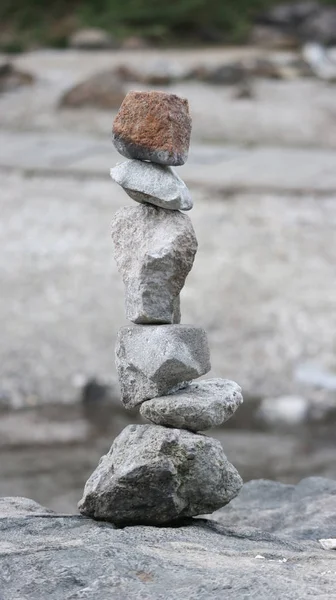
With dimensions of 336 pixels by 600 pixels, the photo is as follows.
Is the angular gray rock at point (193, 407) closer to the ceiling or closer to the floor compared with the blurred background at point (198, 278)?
closer to the floor

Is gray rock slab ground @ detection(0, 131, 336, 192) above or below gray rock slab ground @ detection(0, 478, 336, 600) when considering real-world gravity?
above

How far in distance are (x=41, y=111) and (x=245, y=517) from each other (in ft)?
38.9

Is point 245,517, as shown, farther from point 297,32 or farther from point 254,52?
point 297,32

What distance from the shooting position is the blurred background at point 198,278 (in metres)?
7.48

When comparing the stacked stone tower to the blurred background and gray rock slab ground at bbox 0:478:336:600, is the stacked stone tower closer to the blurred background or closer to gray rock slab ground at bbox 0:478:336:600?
gray rock slab ground at bbox 0:478:336:600

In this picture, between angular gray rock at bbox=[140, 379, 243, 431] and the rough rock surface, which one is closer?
angular gray rock at bbox=[140, 379, 243, 431]

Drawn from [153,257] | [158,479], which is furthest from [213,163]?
[158,479]

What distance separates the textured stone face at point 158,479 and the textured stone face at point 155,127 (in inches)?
38.8

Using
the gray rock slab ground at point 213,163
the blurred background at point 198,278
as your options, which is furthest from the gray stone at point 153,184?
the gray rock slab ground at point 213,163

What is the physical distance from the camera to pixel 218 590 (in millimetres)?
3076

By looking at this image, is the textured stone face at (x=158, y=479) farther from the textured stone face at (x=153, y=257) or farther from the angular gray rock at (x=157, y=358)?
the textured stone face at (x=153, y=257)

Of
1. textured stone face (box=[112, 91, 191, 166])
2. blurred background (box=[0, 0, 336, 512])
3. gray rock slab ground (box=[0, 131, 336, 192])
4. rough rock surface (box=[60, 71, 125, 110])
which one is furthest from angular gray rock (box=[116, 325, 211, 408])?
rough rock surface (box=[60, 71, 125, 110])

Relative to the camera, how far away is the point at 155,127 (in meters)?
3.83

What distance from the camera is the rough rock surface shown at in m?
15.5
